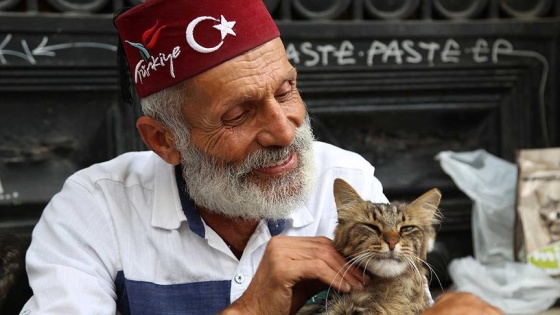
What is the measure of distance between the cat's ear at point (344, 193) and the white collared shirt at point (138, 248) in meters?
0.32

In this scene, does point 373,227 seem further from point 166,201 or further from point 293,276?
point 166,201

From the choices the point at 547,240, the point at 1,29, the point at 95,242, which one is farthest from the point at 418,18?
the point at 95,242

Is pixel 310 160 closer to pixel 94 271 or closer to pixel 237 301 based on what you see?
pixel 237 301

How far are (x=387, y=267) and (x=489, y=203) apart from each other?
2.17 m

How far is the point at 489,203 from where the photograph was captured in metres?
4.03

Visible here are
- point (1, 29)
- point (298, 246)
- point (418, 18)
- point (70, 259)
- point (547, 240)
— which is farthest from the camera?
point (418, 18)

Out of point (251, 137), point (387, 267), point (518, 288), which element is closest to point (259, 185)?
point (251, 137)

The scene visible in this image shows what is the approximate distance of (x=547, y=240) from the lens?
383 cm

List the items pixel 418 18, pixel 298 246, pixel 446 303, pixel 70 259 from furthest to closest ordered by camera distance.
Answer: pixel 418 18 → pixel 70 259 → pixel 298 246 → pixel 446 303

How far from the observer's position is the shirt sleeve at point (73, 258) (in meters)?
2.19

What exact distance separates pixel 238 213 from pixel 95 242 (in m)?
0.40

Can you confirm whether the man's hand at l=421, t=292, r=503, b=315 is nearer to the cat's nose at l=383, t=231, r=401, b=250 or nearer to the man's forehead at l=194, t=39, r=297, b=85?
the cat's nose at l=383, t=231, r=401, b=250

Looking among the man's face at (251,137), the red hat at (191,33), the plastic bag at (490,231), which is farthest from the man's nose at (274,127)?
the plastic bag at (490,231)

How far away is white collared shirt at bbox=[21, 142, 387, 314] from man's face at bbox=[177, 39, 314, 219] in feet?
A: 0.40
